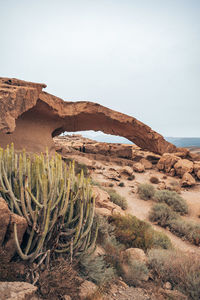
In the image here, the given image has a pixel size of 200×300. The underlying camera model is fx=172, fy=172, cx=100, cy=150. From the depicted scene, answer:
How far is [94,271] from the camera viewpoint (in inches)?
95.3

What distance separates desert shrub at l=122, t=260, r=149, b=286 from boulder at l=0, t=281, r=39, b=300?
5.30ft

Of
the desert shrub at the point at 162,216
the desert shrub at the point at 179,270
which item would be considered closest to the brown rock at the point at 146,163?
the desert shrub at the point at 162,216

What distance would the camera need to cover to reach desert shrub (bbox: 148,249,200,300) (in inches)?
97.6

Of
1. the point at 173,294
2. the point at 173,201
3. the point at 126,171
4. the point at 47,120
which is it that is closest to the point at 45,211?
the point at 173,294

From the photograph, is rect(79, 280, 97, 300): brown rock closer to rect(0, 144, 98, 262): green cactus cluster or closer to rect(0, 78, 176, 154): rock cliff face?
rect(0, 144, 98, 262): green cactus cluster

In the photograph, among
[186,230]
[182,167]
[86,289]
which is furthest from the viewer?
[182,167]

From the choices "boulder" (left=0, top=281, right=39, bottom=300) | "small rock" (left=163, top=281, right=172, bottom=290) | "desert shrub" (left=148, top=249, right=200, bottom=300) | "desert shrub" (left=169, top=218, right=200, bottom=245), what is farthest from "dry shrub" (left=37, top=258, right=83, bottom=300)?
"desert shrub" (left=169, top=218, right=200, bottom=245)

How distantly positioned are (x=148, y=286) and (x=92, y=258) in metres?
0.94

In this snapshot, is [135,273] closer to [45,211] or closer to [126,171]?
[45,211]

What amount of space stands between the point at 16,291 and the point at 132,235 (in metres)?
3.00

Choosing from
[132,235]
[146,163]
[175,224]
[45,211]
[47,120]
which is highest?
[47,120]

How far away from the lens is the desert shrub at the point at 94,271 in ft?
7.66

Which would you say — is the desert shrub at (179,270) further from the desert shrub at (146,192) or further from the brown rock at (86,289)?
the desert shrub at (146,192)

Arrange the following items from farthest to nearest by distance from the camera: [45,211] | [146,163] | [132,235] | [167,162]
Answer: [146,163]
[167,162]
[132,235]
[45,211]
